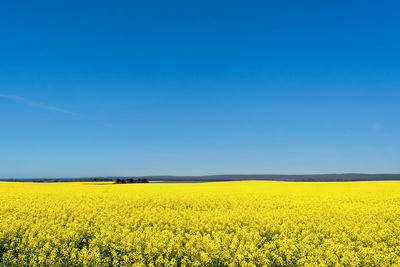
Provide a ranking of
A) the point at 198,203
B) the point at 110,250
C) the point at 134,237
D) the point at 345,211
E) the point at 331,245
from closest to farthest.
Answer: the point at 331,245, the point at 110,250, the point at 134,237, the point at 345,211, the point at 198,203

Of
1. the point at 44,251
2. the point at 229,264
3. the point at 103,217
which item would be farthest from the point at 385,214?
the point at 44,251

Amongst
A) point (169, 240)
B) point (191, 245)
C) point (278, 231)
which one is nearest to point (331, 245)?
point (278, 231)

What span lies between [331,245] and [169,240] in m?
5.05

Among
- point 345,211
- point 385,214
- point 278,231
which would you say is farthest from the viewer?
point 345,211

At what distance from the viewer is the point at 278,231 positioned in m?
11.2

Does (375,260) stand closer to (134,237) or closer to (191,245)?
(191,245)

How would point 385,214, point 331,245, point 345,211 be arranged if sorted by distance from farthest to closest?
1. point 345,211
2. point 385,214
3. point 331,245

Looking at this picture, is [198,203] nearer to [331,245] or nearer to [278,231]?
[278,231]

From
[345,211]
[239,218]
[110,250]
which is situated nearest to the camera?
[110,250]

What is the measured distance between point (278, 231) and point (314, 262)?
4355mm

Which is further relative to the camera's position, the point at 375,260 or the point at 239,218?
the point at 239,218

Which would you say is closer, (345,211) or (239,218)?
(239,218)

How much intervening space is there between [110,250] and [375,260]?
7645mm

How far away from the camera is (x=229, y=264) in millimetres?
7289
